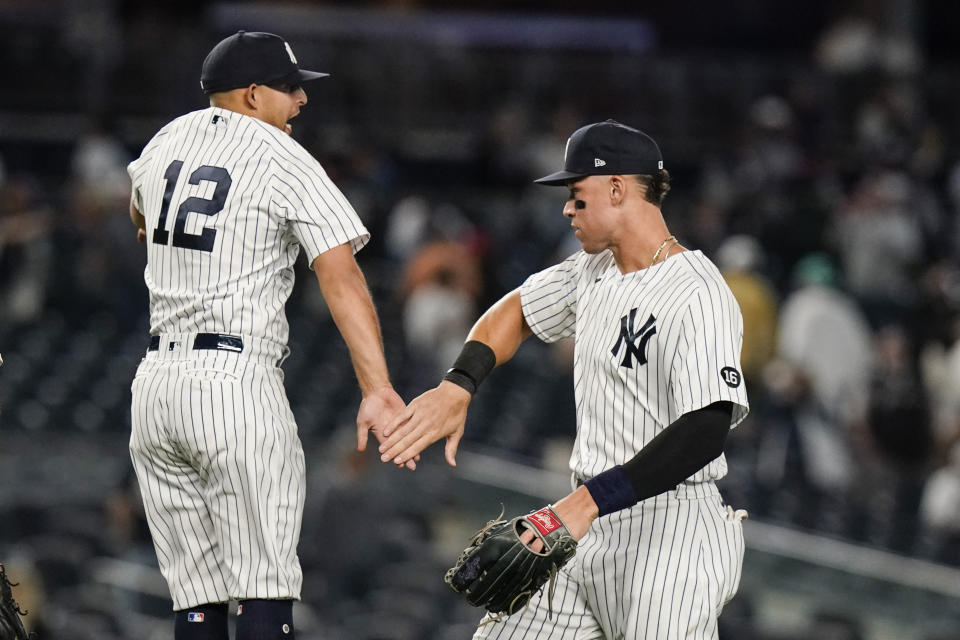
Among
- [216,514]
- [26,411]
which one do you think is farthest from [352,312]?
[26,411]

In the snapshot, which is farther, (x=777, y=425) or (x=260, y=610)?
(x=777, y=425)

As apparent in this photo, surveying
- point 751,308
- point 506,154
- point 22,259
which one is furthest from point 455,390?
point 506,154

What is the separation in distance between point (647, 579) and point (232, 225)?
1331mm

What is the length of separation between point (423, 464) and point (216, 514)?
5.37 meters

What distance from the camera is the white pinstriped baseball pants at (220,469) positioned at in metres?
3.64

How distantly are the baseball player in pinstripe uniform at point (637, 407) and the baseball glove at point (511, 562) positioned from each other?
40 mm

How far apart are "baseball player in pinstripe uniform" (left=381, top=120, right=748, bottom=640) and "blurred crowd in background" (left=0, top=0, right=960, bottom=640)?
4527 mm

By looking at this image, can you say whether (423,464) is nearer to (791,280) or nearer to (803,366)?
(803,366)

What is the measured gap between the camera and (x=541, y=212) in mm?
12062

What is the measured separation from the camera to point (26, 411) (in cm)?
994

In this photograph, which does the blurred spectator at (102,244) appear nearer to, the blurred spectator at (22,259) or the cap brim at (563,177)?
the blurred spectator at (22,259)

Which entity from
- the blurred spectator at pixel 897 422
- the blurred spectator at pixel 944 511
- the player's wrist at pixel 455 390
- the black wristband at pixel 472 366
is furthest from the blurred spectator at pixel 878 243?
the player's wrist at pixel 455 390

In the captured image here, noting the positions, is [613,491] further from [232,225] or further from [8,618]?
[8,618]

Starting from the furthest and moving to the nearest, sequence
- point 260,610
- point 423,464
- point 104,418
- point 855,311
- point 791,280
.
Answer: point 791,280 < point 855,311 < point 104,418 < point 423,464 < point 260,610
